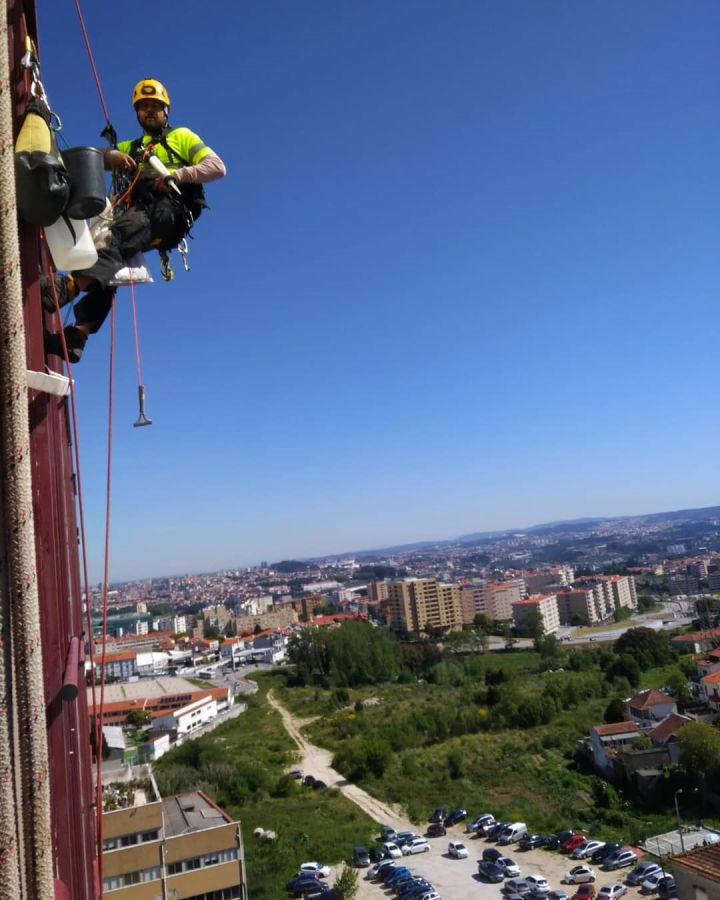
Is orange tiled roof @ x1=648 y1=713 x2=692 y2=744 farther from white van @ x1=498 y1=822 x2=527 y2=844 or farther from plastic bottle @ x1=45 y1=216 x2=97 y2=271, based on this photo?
plastic bottle @ x1=45 y1=216 x2=97 y2=271

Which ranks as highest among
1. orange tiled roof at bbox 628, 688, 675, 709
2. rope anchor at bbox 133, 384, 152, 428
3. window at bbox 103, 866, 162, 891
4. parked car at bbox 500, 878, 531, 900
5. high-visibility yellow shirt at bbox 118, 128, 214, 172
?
high-visibility yellow shirt at bbox 118, 128, 214, 172

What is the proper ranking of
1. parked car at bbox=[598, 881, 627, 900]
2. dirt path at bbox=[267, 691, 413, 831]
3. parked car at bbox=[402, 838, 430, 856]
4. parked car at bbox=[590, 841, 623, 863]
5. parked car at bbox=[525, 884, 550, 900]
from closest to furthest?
parked car at bbox=[598, 881, 627, 900] → parked car at bbox=[525, 884, 550, 900] → parked car at bbox=[590, 841, 623, 863] → parked car at bbox=[402, 838, 430, 856] → dirt path at bbox=[267, 691, 413, 831]

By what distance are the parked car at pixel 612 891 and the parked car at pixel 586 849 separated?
4.24 feet

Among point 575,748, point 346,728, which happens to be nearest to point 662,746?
point 575,748

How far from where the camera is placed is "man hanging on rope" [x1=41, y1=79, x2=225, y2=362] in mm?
1466

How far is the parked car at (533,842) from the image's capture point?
12125 mm

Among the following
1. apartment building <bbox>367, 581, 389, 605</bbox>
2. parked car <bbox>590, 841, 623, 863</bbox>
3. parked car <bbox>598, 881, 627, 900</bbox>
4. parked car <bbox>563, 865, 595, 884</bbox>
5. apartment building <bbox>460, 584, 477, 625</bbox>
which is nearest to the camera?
parked car <bbox>598, 881, 627, 900</bbox>

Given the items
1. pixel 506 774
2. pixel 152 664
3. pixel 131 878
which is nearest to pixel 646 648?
pixel 506 774

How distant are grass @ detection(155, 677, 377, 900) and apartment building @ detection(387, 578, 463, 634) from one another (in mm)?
24876

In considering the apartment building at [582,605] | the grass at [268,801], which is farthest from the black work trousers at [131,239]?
the apartment building at [582,605]

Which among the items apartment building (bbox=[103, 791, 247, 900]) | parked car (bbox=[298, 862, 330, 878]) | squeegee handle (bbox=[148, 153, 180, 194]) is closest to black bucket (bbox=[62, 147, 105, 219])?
squeegee handle (bbox=[148, 153, 180, 194])

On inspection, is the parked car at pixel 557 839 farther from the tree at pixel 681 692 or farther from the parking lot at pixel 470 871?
the tree at pixel 681 692

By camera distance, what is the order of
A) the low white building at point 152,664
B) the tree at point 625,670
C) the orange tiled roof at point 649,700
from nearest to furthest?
the orange tiled roof at point 649,700 → the tree at point 625,670 → the low white building at point 152,664

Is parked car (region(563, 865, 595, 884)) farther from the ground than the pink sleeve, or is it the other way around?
the pink sleeve
